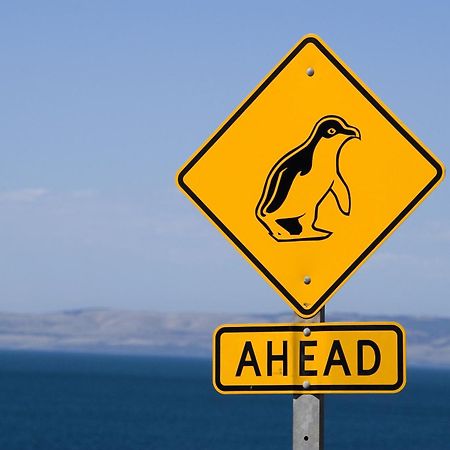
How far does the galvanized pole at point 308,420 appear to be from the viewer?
404cm

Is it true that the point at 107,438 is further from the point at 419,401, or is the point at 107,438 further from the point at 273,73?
the point at 273,73

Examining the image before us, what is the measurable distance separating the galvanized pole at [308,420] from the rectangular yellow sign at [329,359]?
3 cm

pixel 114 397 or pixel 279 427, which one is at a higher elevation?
pixel 114 397

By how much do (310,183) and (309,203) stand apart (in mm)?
72

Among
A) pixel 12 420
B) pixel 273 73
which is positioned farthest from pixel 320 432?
pixel 12 420

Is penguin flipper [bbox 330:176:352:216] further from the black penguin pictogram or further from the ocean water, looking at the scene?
the ocean water

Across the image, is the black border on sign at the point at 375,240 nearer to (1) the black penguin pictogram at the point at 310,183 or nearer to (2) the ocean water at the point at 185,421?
(1) the black penguin pictogram at the point at 310,183

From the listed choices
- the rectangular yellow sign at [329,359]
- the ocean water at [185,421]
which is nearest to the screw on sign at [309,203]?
the rectangular yellow sign at [329,359]

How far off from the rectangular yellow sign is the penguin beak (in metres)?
0.67

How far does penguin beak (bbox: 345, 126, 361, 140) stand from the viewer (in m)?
4.25

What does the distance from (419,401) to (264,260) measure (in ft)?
620

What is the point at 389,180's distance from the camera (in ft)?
13.8

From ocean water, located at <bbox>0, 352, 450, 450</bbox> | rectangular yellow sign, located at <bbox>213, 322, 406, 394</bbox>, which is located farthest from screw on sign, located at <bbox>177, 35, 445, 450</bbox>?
ocean water, located at <bbox>0, 352, 450, 450</bbox>

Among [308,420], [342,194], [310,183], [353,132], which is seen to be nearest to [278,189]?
[310,183]
